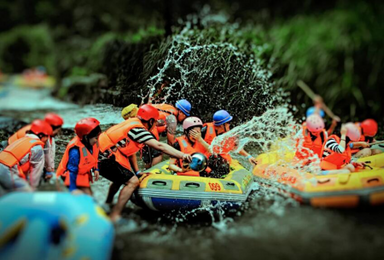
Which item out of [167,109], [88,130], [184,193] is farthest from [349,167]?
[88,130]

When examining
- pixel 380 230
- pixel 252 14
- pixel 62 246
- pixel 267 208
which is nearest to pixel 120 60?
pixel 267 208

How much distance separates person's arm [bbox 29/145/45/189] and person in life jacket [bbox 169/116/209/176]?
169cm

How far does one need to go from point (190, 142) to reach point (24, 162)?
2.21 m

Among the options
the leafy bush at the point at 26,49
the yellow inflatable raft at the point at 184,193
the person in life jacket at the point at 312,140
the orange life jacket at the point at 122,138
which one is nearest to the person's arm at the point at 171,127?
the yellow inflatable raft at the point at 184,193

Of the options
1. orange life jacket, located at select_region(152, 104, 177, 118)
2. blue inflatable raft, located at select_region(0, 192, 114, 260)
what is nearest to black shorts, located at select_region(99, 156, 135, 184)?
orange life jacket, located at select_region(152, 104, 177, 118)

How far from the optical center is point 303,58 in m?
9.88

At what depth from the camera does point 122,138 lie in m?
4.99

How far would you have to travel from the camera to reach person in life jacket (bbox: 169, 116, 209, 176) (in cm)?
554

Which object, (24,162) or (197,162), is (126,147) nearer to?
(197,162)

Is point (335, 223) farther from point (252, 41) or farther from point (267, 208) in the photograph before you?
point (252, 41)

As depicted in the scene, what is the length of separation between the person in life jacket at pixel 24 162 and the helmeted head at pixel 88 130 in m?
0.52

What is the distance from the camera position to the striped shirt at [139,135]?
193 inches

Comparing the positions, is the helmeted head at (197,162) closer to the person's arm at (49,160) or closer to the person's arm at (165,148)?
the person's arm at (165,148)

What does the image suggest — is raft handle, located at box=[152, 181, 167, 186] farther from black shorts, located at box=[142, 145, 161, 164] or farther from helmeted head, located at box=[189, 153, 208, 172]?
black shorts, located at box=[142, 145, 161, 164]
